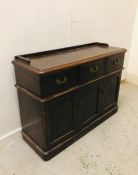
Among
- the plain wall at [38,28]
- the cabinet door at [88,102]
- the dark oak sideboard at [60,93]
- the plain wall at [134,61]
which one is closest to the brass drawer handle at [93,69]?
the dark oak sideboard at [60,93]

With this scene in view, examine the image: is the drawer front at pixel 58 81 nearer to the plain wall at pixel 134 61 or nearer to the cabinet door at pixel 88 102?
the cabinet door at pixel 88 102

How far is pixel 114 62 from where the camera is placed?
195cm

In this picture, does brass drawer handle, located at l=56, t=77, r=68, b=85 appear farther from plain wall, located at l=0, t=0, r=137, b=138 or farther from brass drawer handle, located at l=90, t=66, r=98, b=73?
plain wall, located at l=0, t=0, r=137, b=138

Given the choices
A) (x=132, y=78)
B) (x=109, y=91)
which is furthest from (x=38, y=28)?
(x=132, y=78)

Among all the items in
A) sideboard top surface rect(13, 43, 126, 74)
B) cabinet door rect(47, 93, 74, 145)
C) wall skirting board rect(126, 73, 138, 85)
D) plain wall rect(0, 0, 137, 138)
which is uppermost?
plain wall rect(0, 0, 137, 138)

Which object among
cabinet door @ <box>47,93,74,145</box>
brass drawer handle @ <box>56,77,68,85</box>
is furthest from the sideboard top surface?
cabinet door @ <box>47,93,74,145</box>

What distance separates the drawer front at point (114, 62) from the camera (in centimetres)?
187

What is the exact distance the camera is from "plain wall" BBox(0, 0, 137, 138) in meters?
1.49

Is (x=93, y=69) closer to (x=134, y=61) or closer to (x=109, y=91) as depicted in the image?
(x=109, y=91)

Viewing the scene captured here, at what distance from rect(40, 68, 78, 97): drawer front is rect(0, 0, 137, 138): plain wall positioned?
0.46 metres

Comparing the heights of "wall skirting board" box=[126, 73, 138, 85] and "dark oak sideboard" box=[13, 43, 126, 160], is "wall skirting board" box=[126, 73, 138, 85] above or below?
below

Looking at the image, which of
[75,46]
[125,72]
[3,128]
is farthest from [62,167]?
[125,72]

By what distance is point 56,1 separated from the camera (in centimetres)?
171

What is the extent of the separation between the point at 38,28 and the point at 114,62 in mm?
879
